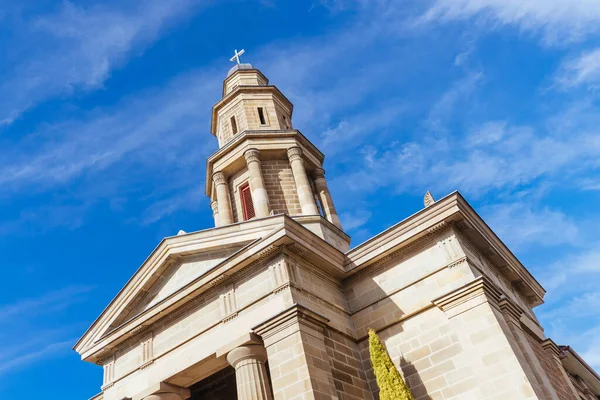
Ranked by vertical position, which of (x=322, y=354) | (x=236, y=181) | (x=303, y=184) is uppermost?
(x=236, y=181)

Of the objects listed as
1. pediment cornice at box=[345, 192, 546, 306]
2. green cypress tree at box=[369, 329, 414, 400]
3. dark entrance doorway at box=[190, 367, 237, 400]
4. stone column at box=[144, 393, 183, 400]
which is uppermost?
pediment cornice at box=[345, 192, 546, 306]

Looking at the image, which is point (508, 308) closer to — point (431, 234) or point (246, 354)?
point (431, 234)

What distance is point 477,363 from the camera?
37.8 ft

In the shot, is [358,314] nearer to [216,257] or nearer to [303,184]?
[216,257]

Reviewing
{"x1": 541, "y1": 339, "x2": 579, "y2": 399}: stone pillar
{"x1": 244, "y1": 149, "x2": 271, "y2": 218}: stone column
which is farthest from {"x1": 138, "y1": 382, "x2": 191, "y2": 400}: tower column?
{"x1": 541, "y1": 339, "x2": 579, "y2": 399}: stone pillar

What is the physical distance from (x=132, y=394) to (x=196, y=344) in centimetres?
264

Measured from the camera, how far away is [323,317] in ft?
41.3

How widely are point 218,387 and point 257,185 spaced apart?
7262mm

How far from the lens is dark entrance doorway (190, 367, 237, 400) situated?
1686cm

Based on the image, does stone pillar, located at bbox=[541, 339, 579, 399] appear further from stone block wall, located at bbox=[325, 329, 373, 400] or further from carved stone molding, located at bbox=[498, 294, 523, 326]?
stone block wall, located at bbox=[325, 329, 373, 400]

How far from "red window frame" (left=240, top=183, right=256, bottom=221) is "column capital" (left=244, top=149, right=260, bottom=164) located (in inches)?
48.8

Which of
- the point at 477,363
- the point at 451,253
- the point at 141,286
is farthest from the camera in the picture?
the point at 141,286

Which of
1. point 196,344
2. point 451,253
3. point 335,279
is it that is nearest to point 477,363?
point 451,253

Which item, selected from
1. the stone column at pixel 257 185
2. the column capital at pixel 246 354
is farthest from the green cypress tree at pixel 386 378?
the stone column at pixel 257 185
